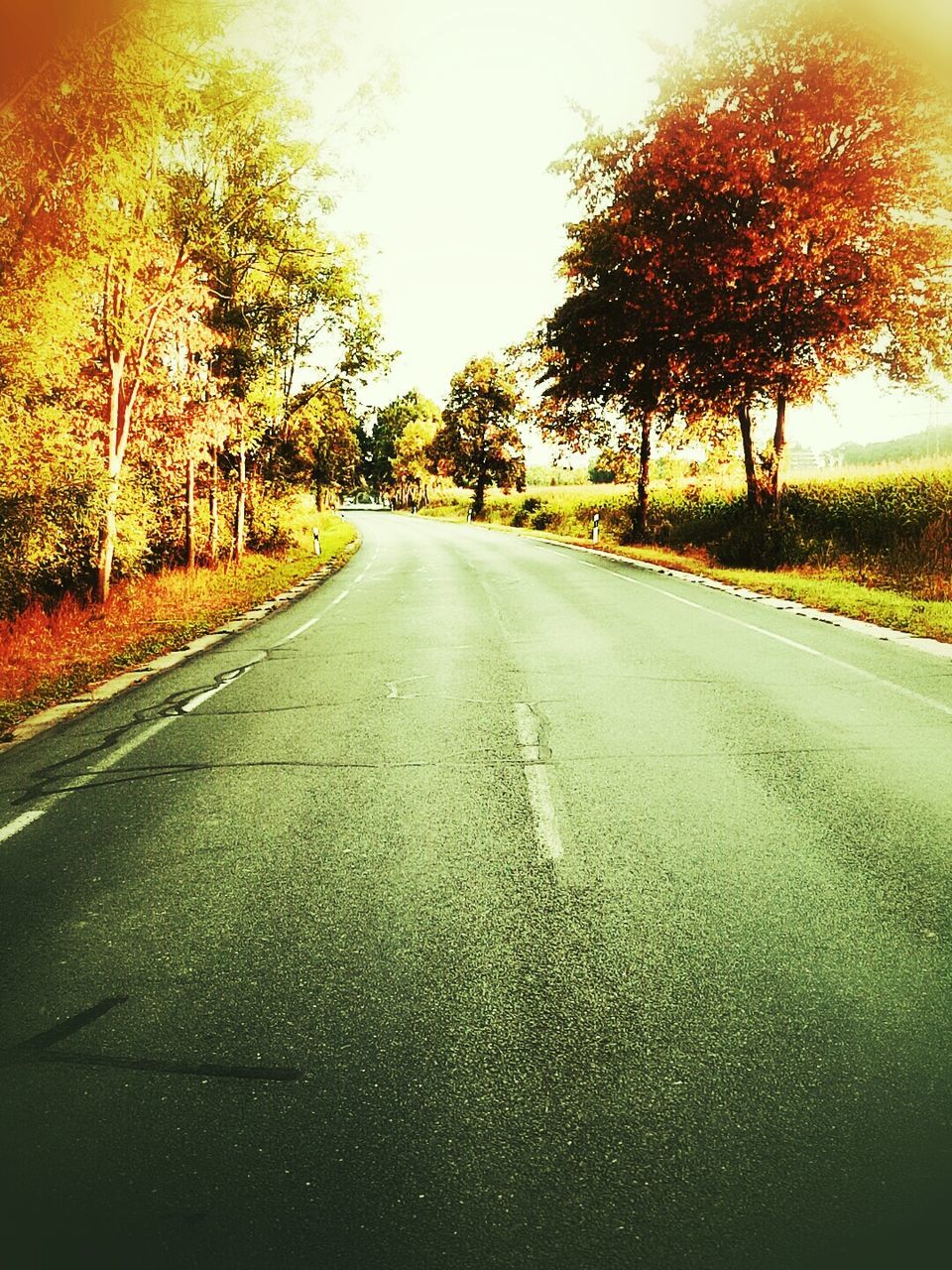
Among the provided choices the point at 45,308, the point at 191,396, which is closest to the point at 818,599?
the point at 45,308

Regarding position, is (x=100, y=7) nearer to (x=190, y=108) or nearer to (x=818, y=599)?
(x=190, y=108)

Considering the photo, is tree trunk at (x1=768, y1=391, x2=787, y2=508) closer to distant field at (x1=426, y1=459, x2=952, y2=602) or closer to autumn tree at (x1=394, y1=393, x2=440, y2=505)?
distant field at (x1=426, y1=459, x2=952, y2=602)

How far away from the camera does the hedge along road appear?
2268mm

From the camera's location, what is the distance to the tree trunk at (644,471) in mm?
29234

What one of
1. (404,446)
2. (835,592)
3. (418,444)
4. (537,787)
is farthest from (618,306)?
(404,446)

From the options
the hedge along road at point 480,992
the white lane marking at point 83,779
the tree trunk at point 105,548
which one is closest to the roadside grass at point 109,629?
the tree trunk at point 105,548

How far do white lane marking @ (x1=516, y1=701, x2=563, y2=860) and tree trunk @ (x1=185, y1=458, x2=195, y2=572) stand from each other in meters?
13.8

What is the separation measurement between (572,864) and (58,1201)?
2724 mm

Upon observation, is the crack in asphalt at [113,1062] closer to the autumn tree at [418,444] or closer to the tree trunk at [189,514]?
the tree trunk at [189,514]

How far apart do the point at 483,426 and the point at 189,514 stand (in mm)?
38876

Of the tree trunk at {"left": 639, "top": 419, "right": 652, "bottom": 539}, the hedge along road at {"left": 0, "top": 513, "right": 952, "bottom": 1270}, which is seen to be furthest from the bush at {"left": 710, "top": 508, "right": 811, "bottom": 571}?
the hedge along road at {"left": 0, "top": 513, "right": 952, "bottom": 1270}

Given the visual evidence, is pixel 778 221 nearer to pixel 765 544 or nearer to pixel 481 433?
pixel 765 544

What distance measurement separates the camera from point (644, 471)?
29688mm

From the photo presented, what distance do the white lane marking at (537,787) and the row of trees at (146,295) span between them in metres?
6.57
